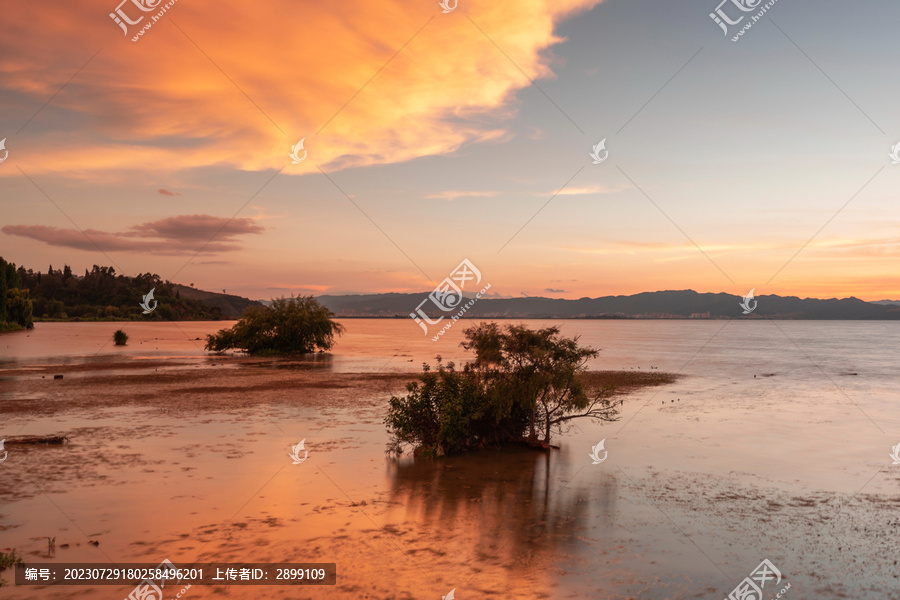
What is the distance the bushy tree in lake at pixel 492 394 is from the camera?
18672 mm

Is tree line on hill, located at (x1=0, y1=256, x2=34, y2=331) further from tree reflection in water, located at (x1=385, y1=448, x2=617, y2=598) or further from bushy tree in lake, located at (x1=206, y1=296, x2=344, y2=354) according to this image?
tree reflection in water, located at (x1=385, y1=448, x2=617, y2=598)

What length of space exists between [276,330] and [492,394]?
4596 centimetres

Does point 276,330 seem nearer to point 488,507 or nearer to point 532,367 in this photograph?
point 532,367

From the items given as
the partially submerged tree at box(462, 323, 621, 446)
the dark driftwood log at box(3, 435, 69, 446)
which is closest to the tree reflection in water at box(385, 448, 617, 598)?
the partially submerged tree at box(462, 323, 621, 446)

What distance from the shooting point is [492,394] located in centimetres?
1908

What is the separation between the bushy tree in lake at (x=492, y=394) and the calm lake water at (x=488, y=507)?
0.89 m

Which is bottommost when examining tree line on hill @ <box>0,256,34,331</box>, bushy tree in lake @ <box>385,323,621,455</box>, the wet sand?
the wet sand

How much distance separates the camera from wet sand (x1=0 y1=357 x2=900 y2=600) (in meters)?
10.1

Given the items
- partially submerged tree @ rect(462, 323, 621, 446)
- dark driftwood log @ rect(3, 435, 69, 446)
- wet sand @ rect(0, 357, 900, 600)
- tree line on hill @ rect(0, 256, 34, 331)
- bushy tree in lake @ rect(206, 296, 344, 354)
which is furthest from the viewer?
tree line on hill @ rect(0, 256, 34, 331)

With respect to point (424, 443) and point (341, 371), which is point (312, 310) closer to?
point (341, 371)

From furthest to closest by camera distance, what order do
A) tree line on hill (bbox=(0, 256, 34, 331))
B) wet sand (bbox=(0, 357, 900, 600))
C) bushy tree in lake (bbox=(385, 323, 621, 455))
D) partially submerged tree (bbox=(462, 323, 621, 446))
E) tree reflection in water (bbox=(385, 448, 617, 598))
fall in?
tree line on hill (bbox=(0, 256, 34, 331)) < partially submerged tree (bbox=(462, 323, 621, 446)) < bushy tree in lake (bbox=(385, 323, 621, 455)) < tree reflection in water (bbox=(385, 448, 617, 598)) < wet sand (bbox=(0, 357, 900, 600))

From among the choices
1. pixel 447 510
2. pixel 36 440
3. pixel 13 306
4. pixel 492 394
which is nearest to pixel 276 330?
pixel 36 440

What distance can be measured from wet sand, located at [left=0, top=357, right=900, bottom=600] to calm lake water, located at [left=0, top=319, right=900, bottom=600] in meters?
0.06

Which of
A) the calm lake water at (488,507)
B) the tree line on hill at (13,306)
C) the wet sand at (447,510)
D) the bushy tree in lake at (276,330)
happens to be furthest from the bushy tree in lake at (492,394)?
the tree line on hill at (13,306)
